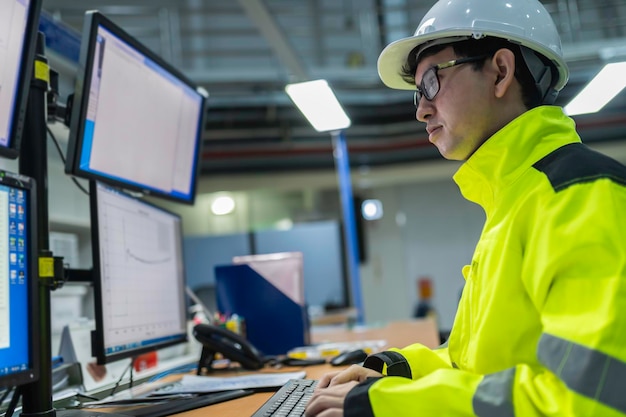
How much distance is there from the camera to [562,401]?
68 centimetres

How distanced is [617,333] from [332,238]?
6648mm

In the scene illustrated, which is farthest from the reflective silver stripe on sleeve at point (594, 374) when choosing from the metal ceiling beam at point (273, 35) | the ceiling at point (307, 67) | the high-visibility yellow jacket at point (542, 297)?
the ceiling at point (307, 67)

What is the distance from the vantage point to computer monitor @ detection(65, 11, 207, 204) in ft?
4.33

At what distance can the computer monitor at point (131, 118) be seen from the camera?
1318 mm

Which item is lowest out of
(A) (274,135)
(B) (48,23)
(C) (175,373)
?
(C) (175,373)

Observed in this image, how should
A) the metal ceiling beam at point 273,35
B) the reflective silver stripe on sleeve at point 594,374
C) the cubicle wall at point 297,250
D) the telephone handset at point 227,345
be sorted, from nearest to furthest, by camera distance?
the reflective silver stripe on sleeve at point 594,374 < the telephone handset at point 227,345 < the metal ceiling beam at point 273,35 < the cubicle wall at point 297,250

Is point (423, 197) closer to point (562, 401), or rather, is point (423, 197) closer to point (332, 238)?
point (332, 238)

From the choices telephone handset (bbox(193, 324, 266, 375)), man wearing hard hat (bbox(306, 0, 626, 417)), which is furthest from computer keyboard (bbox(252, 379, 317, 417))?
telephone handset (bbox(193, 324, 266, 375))

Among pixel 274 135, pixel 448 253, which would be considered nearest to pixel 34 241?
pixel 274 135

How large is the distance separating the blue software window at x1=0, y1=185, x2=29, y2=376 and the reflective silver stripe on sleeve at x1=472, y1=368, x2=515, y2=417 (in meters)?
0.72

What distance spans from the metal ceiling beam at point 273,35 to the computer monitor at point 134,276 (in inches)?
69.5

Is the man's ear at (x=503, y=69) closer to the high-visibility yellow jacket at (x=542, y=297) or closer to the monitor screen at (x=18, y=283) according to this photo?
the high-visibility yellow jacket at (x=542, y=297)

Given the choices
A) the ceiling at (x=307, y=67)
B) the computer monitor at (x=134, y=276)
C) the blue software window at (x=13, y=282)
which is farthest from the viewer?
the ceiling at (x=307, y=67)

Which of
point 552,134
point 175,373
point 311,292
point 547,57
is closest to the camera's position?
point 552,134
